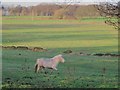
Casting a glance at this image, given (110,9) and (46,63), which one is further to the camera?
(46,63)

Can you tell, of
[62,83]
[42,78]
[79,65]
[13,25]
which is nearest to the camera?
[62,83]

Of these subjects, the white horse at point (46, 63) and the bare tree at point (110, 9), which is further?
the white horse at point (46, 63)

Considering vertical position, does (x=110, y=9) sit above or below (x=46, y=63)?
above

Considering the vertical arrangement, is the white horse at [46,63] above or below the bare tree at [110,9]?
below

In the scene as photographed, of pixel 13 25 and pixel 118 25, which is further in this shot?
pixel 13 25

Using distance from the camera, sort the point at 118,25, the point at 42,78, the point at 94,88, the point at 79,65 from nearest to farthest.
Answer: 1. the point at 118,25
2. the point at 94,88
3. the point at 42,78
4. the point at 79,65

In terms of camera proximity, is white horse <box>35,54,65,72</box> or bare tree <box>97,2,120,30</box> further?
white horse <box>35,54,65,72</box>

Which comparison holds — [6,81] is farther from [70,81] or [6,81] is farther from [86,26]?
[86,26]

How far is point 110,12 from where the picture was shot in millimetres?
7512

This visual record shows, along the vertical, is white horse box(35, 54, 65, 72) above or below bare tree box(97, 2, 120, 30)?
below

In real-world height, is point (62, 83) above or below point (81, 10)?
below

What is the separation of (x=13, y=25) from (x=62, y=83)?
34.9 meters

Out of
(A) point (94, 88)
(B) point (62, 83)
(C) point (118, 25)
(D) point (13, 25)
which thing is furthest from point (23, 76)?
(D) point (13, 25)

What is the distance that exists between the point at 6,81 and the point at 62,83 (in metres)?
1.45
